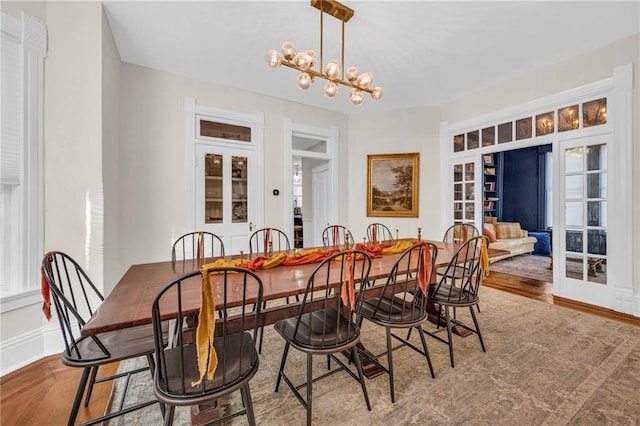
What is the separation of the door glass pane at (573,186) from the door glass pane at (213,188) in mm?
4556

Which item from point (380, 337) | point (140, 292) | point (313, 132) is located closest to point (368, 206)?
point (313, 132)

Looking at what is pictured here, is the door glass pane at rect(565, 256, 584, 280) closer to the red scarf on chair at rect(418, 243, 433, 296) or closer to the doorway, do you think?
the red scarf on chair at rect(418, 243, 433, 296)

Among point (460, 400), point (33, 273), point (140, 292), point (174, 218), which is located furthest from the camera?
point (174, 218)

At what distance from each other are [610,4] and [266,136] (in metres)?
3.92

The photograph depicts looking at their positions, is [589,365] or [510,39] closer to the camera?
[589,365]

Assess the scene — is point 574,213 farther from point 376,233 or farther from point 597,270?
point 376,233

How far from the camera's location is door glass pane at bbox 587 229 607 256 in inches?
123

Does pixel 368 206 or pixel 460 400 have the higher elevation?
pixel 368 206

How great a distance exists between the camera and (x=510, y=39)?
2938 millimetres

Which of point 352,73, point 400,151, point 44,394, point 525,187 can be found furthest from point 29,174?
point 525,187

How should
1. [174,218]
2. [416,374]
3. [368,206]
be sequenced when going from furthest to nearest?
[368,206], [174,218], [416,374]

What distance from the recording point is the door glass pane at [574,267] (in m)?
3.34

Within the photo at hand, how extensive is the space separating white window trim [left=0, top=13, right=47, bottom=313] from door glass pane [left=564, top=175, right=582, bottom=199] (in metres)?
5.50

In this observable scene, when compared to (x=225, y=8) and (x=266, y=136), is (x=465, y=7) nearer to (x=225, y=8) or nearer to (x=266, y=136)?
(x=225, y=8)
